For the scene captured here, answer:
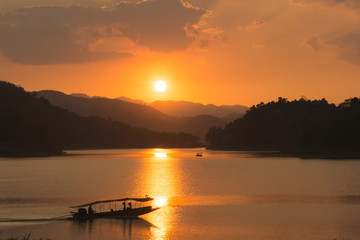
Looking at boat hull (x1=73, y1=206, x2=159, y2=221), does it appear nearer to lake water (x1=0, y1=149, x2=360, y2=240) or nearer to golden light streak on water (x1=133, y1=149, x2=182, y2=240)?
lake water (x1=0, y1=149, x2=360, y2=240)

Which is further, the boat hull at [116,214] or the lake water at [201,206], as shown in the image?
the boat hull at [116,214]

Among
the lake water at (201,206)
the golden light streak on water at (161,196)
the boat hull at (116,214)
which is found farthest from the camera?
the boat hull at (116,214)

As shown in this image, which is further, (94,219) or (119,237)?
(94,219)

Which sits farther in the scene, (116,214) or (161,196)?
(161,196)

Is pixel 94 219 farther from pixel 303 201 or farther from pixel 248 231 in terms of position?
pixel 303 201

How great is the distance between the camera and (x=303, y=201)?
9594 centimetres

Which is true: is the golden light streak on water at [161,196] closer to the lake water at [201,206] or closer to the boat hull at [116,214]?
the lake water at [201,206]

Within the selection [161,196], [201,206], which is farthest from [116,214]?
[161,196]

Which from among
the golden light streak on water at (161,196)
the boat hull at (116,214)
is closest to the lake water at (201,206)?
the golden light streak on water at (161,196)

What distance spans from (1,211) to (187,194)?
42375 mm

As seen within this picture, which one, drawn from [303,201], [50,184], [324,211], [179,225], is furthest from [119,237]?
[50,184]

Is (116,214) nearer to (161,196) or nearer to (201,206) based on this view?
(201,206)

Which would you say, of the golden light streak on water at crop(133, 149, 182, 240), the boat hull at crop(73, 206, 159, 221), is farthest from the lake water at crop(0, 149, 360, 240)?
the boat hull at crop(73, 206, 159, 221)

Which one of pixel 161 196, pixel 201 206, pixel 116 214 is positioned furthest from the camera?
pixel 161 196
